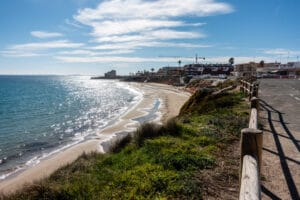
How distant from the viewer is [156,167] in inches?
244

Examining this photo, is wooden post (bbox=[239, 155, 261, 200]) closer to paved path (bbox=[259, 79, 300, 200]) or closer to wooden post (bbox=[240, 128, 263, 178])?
wooden post (bbox=[240, 128, 263, 178])

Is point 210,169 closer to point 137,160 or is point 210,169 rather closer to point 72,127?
point 137,160

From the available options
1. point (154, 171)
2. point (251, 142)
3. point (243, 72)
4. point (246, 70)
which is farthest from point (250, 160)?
point (246, 70)

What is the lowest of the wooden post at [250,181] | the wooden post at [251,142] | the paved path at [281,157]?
the paved path at [281,157]

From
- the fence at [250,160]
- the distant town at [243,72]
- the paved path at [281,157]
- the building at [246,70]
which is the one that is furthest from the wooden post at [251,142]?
the building at [246,70]

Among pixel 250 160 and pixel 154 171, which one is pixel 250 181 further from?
pixel 154 171

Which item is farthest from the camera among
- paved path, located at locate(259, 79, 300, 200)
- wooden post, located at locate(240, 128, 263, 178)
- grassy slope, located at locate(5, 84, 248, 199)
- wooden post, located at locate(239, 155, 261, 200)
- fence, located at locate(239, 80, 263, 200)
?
grassy slope, located at locate(5, 84, 248, 199)

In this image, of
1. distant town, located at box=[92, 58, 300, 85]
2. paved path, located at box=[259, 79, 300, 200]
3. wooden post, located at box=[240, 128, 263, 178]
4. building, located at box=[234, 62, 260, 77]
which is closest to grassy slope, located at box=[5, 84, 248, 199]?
paved path, located at box=[259, 79, 300, 200]

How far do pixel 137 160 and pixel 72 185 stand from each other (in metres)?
1.66

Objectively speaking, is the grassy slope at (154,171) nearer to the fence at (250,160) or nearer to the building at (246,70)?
the fence at (250,160)

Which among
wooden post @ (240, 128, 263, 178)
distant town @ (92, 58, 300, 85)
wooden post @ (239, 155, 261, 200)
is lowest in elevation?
distant town @ (92, 58, 300, 85)

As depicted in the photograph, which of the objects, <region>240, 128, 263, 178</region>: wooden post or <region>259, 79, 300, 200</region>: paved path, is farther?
<region>259, 79, 300, 200</region>: paved path

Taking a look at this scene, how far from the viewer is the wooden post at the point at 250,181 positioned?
9.49 feet

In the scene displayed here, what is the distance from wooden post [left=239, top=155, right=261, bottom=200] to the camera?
289 cm
